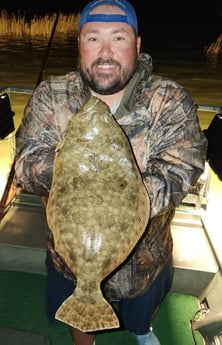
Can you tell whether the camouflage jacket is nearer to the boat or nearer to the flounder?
the flounder

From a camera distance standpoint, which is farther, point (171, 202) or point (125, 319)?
point (125, 319)

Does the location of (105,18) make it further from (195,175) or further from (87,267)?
(87,267)

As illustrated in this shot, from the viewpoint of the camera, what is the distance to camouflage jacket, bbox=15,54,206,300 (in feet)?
8.16

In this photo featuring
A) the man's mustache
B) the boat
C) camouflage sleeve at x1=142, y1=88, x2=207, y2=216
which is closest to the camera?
camouflage sleeve at x1=142, y1=88, x2=207, y2=216

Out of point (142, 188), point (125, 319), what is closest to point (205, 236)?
point (125, 319)

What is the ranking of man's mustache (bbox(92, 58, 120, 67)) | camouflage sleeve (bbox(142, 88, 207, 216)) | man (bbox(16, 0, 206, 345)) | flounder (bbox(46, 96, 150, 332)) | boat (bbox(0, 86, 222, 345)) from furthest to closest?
boat (bbox(0, 86, 222, 345)), man's mustache (bbox(92, 58, 120, 67)), man (bbox(16, 0, 206, 345)), camouflage sleeve (bbox(142, 88, 207, 216)), flounder (bbox(46, 96, 150, 332))

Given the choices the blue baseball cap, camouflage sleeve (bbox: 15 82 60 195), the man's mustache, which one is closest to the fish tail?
camouflage sleeve (bbox: 15 82 60 195)

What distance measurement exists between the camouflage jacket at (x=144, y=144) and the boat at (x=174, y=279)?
3.72ft

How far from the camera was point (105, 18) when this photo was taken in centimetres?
274

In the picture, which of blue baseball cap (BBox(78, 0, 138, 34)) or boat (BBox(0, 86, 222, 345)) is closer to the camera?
blue baseball cap (BBox(78, 0, 138, 34))

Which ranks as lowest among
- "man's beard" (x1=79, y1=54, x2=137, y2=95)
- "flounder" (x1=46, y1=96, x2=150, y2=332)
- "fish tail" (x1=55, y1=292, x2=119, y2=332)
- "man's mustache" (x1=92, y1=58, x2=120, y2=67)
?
"fish tail" (x1=55, y1=292, x2=119, y2=332)

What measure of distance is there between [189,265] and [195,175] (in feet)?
6.52

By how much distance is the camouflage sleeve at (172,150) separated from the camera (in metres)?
2.41

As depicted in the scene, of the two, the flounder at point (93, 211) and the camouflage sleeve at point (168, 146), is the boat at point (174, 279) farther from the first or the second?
the flounder at point (93, 211)
